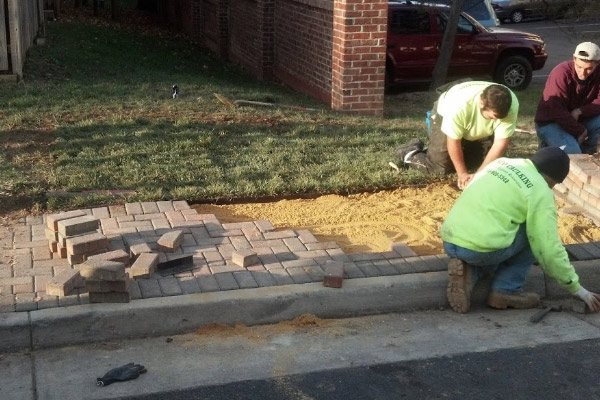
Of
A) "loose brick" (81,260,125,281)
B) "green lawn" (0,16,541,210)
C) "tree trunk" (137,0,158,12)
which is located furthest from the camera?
"tree trunk" (137,0,158,12)

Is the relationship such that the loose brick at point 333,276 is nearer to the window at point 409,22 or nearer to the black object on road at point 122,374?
the black object on road at point 122,374

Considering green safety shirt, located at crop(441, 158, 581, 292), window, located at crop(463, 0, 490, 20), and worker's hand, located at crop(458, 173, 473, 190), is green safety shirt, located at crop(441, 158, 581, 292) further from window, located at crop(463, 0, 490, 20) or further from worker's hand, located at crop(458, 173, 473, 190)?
window, located at crop(463, 0, 490, 20)

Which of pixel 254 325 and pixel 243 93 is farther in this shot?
pixel 243 93

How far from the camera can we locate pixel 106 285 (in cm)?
502

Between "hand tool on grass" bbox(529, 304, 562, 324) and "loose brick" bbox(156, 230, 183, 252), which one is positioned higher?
"loose brick" bbox(156, 230, 183, 252)

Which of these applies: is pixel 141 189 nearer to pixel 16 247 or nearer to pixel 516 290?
pixel 16 247

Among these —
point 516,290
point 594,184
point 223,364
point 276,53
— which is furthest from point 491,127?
→ point 276,53

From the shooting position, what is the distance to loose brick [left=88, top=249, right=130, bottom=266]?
5.35 m

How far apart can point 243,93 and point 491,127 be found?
5294mm

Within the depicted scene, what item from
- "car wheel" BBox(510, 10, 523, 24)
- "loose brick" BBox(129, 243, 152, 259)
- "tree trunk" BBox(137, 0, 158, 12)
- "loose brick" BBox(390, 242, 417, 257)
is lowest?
"car wheel" BBox(510, 10, 523, 24)

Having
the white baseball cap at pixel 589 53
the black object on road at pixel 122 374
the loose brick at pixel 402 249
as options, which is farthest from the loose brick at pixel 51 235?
the white baseball cap at pixel 589 53

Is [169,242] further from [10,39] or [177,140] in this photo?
[10,39]

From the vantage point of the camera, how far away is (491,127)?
7.29 m

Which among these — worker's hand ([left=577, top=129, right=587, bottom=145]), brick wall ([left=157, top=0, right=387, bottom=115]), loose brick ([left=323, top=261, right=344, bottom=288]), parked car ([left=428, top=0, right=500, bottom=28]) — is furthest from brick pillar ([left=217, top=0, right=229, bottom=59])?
loose brick ([left=323, top=261, right=344, bottom=288])
